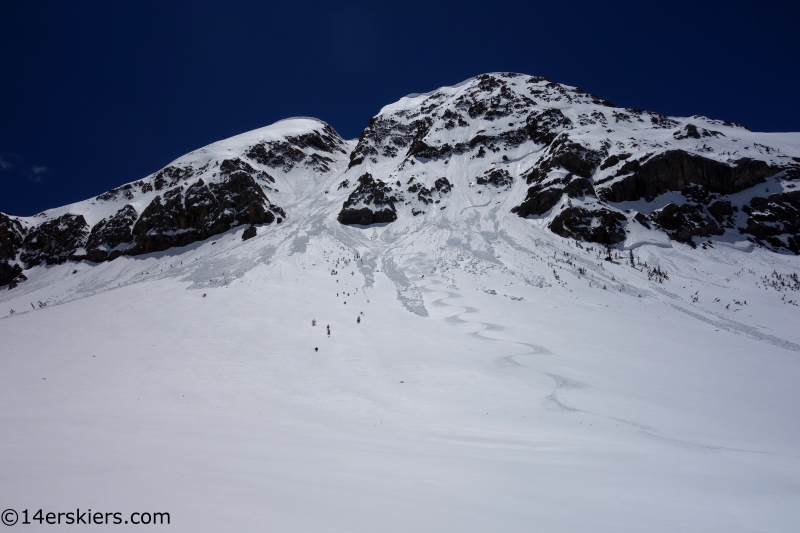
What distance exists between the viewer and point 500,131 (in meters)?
55.8

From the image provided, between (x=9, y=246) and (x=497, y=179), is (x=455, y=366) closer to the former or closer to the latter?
(x=497, y=179)

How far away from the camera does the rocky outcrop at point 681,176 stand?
37.8 metres

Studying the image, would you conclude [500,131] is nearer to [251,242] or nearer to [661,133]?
[661,133]

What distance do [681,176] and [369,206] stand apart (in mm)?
33861

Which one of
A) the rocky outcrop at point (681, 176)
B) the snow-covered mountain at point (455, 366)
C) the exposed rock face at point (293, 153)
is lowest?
the snow-covered mountain at point (455, 366)

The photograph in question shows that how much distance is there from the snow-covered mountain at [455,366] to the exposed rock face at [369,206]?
249 millimetres

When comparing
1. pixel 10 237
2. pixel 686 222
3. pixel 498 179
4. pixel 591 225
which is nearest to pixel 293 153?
pixel 498 179

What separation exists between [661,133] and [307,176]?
50395 mm

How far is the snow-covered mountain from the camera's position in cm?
357

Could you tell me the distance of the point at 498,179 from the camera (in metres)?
46.0

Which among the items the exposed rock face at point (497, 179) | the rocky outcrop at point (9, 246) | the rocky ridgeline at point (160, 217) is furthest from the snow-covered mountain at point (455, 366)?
the rocky outcrop at point (9, 246)

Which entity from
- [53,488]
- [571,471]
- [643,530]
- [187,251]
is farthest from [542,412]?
[187,251]

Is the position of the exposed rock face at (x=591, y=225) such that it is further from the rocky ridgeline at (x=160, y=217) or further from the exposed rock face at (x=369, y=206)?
the rocky ridgeline at (x=160, y=217)

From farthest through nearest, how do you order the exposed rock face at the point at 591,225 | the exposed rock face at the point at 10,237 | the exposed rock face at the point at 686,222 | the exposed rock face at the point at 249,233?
1. the exposed rock face at the point at 10,237
2. the exposed rock face at the point at 249,233
3. the exposed rock face at the point at 686,222
4. the exposed rock face at the point at 591,225
